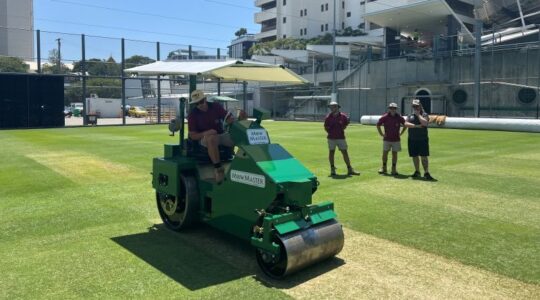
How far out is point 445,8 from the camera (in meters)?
46.8

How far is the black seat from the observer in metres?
6.55

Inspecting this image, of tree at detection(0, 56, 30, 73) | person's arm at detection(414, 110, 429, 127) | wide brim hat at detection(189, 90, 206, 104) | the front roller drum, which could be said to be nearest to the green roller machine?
the front roller drum

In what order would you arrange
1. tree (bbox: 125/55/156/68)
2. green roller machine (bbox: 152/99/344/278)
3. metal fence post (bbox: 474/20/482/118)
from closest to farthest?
green roller machine (bbox: 152/99/344/278)
metal fence post (bbox: 474/20/482/118)
tree (bbox: 125/55/156/68)

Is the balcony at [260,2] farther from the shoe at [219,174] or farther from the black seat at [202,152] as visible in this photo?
the shoe at [219,174]

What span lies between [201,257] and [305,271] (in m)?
1.24

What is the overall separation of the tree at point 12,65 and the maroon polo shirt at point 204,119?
3378cm

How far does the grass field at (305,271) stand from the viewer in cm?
468

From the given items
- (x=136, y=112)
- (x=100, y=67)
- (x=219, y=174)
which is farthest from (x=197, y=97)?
(x=136, y=112)

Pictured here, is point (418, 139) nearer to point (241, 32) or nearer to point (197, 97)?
point (197, 97)

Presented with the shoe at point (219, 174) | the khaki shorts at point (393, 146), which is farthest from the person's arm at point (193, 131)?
the khaki shorts at point (393, 146)

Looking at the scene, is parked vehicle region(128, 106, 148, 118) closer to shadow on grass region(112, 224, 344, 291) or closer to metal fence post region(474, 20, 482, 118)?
metal fence post region(474, 20, 482, 118)

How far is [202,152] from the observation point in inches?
261

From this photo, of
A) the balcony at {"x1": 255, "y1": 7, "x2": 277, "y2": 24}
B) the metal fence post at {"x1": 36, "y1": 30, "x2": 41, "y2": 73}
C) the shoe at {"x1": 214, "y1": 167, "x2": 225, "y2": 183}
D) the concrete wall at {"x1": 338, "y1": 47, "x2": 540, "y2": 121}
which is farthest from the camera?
the balcony at {"x1": 255, "y1": 7, "x2": 277, "y2": 24}

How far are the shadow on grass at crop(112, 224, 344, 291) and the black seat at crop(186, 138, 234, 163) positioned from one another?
100cm
